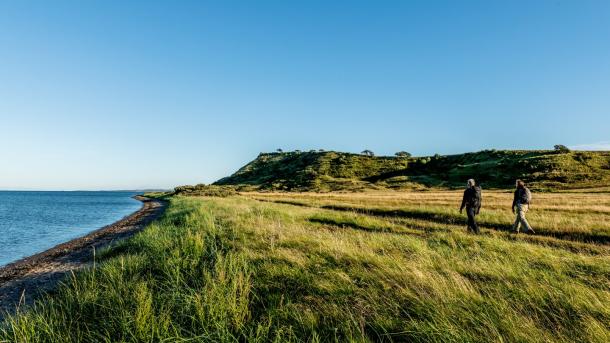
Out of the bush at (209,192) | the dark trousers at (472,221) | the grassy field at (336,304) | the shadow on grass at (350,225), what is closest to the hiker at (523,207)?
the dark trousers at (472,221)

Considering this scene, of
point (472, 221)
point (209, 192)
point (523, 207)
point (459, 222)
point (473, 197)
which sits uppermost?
point (473, 197)

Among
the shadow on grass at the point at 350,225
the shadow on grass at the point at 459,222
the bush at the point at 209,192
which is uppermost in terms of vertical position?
the bush at the point at 209,192

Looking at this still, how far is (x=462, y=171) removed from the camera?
93.8m

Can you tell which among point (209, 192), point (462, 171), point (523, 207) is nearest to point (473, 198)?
point (523, 207)

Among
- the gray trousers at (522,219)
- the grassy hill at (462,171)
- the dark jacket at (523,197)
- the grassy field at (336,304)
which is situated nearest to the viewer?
the grassy field at (336,304)

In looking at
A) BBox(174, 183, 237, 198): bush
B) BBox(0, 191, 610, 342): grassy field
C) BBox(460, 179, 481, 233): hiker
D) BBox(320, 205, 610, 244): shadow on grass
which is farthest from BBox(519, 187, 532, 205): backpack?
BBox(174, 183, 237, 198): bush

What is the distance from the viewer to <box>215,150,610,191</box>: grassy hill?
70.5 meters

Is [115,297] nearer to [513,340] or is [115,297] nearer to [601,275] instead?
[513,340]

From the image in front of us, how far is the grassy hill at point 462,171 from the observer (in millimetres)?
70500

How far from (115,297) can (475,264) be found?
6.20m

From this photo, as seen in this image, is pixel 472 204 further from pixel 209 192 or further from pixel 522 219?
pixel 209 192

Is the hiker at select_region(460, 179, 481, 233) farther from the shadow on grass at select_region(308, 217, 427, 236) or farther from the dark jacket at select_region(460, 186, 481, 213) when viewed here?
the shadow on grass at select_region(308, 217, 427, 236)

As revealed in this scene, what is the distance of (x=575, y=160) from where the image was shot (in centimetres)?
8106

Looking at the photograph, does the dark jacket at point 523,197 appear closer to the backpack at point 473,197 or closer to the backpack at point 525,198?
the backpack at point 525,198
